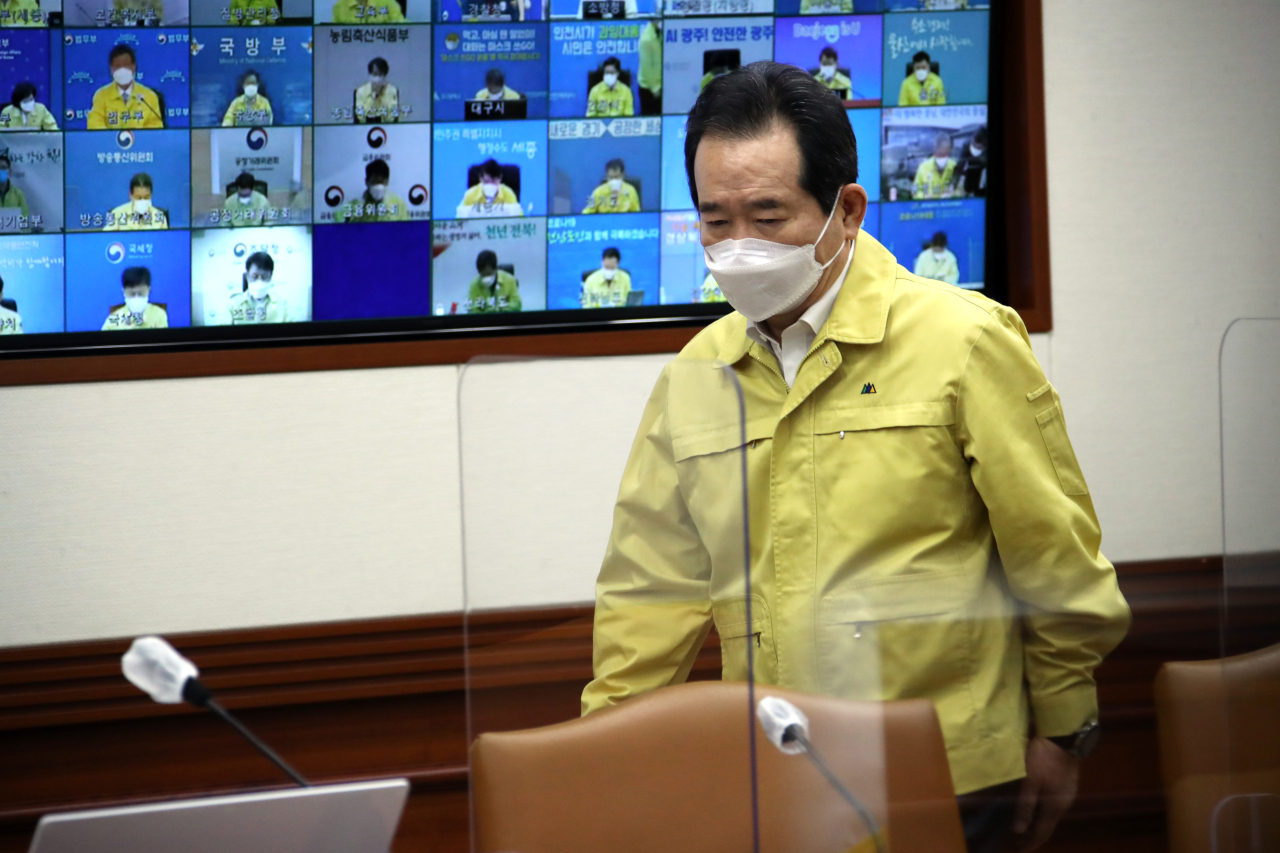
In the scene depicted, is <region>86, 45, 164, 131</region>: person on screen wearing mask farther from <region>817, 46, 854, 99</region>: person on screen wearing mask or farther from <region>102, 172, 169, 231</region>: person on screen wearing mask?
<region>817, 46, 854, 99</region>: person on screen wearing mask

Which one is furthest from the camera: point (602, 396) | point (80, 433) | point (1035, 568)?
point (80, 433)

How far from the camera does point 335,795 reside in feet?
2.92

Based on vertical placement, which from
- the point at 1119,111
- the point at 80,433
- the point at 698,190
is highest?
the point at 1119,111

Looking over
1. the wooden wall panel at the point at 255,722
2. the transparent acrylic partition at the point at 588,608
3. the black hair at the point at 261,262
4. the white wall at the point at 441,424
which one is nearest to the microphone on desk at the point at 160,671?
the transparent acrylic partition at the point at 588,608

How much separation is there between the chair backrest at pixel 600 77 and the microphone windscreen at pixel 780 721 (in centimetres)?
177

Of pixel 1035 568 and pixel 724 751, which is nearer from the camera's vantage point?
pixel 724 751

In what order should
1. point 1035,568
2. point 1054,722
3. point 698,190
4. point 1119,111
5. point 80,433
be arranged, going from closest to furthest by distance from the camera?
point 1054,722 → point 1035,568 → point 698,190 → point 80,433 → point 1119,111

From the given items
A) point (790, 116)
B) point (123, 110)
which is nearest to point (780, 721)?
point (790, 116)

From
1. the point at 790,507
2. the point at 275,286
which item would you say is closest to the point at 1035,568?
the point at 790,507

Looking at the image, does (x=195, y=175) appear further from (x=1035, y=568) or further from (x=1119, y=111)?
(x=1119, y=111)

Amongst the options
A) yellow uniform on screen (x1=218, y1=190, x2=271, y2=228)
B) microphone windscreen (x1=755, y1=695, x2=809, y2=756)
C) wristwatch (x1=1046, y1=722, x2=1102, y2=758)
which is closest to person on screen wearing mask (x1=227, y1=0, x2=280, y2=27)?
yellow uniform on screen (x1=218, y1=190, x2=271, y2=228)

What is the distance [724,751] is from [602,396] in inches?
13.0

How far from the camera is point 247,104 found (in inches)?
89.2

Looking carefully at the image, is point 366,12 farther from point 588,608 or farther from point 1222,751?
point 1222,751
